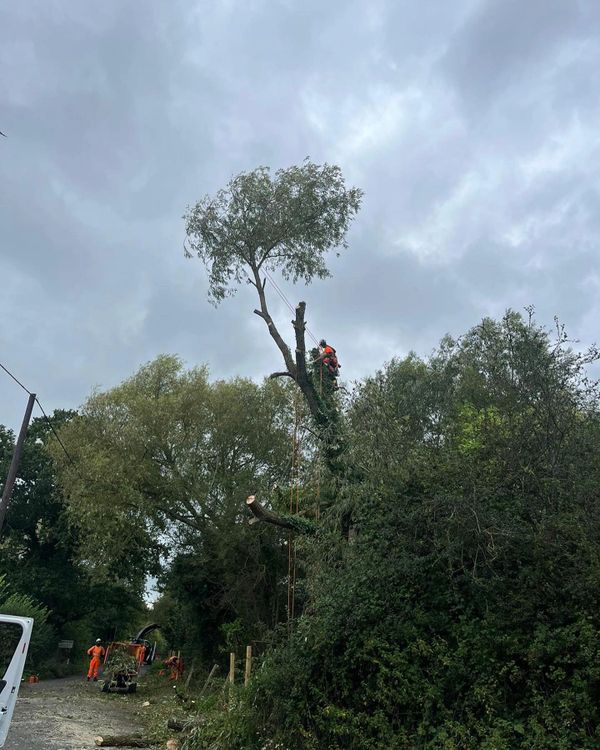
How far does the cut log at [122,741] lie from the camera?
37.5 feet

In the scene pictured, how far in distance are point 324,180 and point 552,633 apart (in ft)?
44.3

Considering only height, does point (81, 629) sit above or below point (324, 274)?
below

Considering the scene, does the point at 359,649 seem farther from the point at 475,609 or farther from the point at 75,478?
the point at 75,478

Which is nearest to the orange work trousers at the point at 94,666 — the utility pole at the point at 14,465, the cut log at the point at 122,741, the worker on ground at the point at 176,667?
the worker on ground at the point at 176,667

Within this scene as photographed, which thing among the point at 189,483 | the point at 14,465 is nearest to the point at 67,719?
the point at 14,465

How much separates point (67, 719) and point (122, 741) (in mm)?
3497

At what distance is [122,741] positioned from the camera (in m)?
11.6

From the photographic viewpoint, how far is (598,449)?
8.88 m

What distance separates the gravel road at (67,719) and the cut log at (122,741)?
6.5 inches

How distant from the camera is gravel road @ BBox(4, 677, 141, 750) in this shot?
37.0 feet

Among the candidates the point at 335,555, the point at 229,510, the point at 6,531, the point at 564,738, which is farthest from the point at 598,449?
the point at 6,531

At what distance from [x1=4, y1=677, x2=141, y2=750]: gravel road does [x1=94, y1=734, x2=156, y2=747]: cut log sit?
0.54ft

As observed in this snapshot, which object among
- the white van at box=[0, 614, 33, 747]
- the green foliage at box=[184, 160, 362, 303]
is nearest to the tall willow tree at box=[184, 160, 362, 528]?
the green foliage at box=[184, 160, 362, 303]

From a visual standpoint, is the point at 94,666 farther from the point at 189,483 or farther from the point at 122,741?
the point at 122,741
